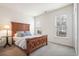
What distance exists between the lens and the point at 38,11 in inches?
99.7

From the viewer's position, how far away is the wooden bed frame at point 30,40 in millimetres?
2418

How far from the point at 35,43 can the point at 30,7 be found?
0.97 meters

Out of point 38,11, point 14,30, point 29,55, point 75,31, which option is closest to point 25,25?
point 14,30

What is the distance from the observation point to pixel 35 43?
254cm

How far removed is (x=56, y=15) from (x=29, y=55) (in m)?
1.27

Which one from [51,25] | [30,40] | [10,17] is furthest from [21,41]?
[51,25]

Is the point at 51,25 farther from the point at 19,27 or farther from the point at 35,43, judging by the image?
the point at 19,27

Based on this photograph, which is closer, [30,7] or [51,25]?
[30,7]

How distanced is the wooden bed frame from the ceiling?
33cm

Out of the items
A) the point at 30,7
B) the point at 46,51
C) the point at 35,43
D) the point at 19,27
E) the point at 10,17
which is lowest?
the point at 46,51

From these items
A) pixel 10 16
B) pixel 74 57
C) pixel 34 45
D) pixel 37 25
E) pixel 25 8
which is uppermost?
pixel 25 8

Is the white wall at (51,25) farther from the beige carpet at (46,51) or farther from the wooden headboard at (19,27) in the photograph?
the wooden headboard at (19,27)

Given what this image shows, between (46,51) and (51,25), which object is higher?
(51,25)

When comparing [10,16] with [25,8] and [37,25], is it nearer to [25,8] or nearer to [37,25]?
[25,8]
